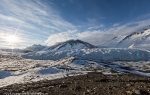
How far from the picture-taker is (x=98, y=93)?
1778 centimetres

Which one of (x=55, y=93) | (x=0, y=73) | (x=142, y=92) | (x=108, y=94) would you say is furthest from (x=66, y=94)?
(x=0, y=73)

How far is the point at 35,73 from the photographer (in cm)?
5794

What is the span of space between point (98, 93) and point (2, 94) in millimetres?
11990

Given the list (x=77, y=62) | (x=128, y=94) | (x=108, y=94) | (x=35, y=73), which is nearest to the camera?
(x=128, y=94)

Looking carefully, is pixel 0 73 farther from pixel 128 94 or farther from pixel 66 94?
pixel 128 94

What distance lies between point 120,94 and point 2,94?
1424 centimetres

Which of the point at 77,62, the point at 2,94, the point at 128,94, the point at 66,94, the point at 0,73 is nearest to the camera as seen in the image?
the point at 128,94

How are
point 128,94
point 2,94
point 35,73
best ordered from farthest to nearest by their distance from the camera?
point 35,73, point 2,94, point 128,94

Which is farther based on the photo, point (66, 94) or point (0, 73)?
point (0, 73)

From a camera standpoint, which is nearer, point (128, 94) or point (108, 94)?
point (128, 94)

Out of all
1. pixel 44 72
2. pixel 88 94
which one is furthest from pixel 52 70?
pixel 88 94

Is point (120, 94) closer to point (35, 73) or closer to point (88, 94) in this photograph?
point (88, 94)

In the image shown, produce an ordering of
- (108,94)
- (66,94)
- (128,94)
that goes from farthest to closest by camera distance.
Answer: (66,94)
(108,94)
(128,94)

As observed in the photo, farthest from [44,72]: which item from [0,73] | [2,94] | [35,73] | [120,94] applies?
[120,94]
